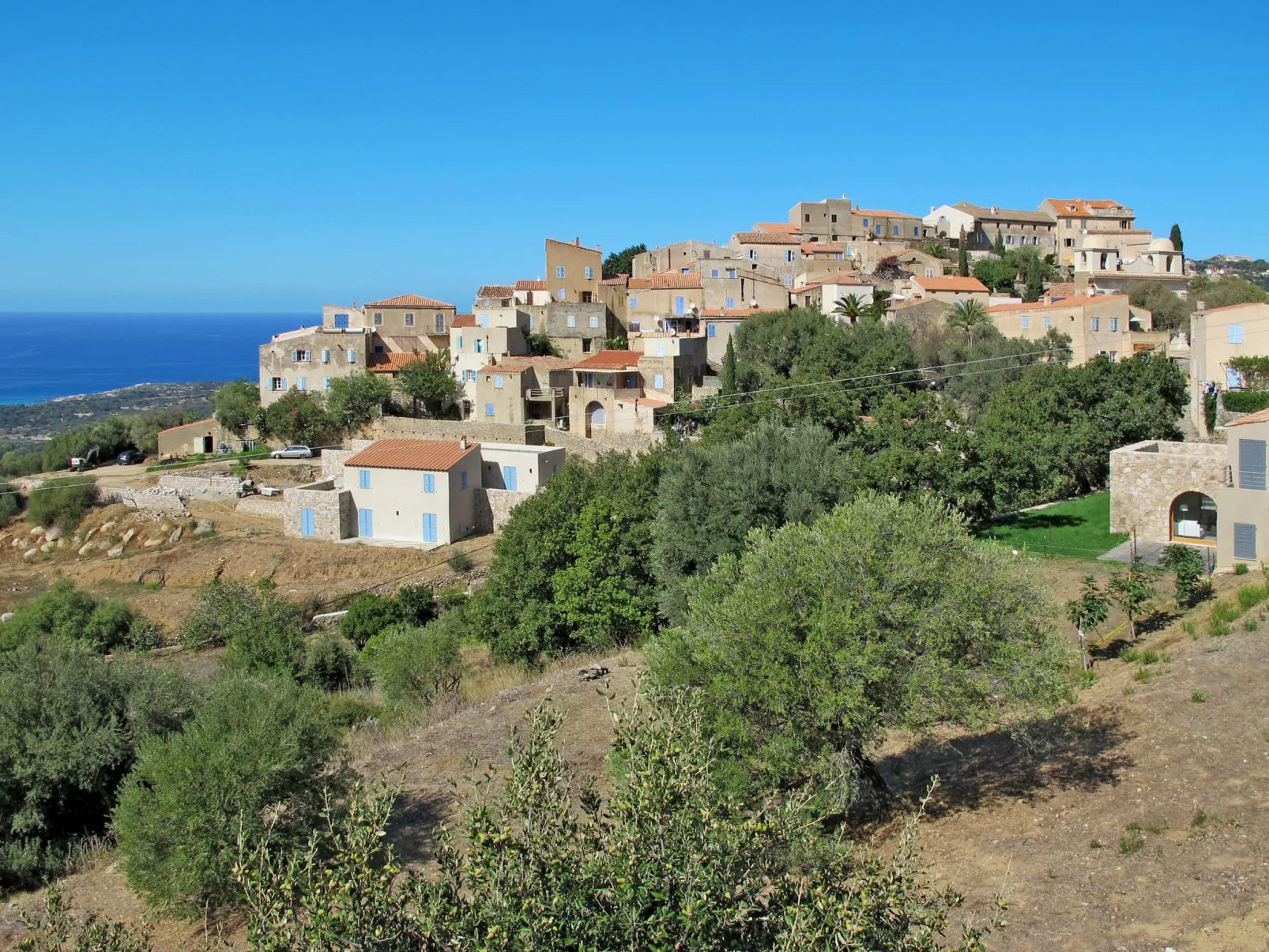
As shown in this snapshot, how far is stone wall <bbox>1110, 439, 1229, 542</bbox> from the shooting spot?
22625 millimetres

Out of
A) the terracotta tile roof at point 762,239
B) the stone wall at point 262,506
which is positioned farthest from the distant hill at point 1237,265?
the stone wall at point 262,506

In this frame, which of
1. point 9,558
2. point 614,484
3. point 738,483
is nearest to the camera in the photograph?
point 738,483

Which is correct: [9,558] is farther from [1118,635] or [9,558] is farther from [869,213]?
[869,213]

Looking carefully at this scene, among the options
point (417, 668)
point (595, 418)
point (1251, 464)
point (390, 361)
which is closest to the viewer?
point (1251, 464)

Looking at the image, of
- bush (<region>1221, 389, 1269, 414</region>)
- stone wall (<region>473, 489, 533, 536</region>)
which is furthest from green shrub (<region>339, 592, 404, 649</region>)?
bush (<region>1221, 389, 1269, 414</region>)

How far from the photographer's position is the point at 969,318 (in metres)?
47.5

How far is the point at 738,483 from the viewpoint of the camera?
2244 centimetres

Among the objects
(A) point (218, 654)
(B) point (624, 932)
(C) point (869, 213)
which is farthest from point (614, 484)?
(C) point (869, 213)

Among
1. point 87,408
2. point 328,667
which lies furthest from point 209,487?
point 87,408

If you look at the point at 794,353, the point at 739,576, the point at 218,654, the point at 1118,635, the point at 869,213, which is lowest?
the point at 218,654

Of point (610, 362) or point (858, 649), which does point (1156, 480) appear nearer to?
point (858, 649)

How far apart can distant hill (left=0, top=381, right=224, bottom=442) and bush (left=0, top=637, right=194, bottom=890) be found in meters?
93.6

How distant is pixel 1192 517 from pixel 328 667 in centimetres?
1985

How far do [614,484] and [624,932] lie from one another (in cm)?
2019
